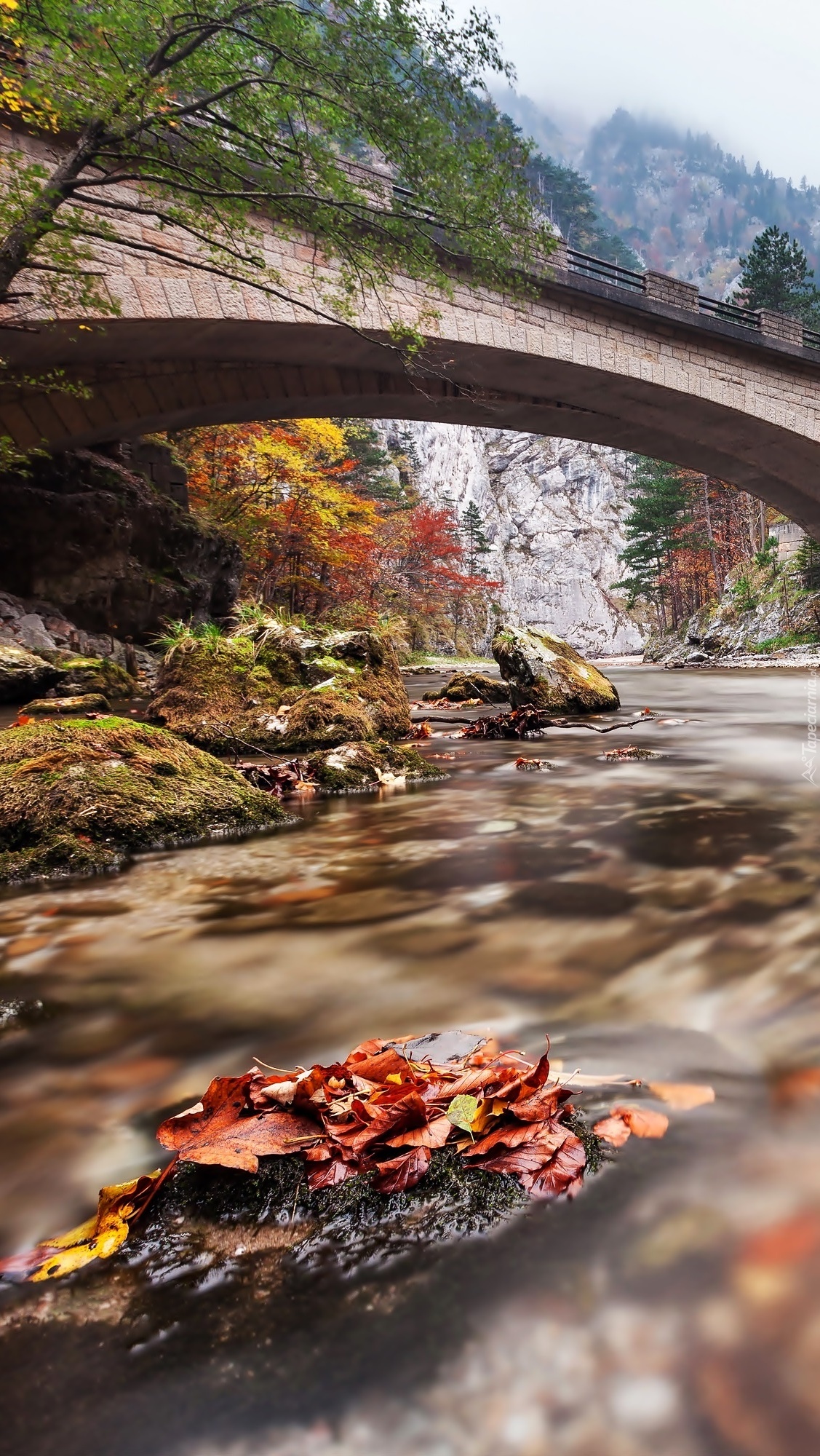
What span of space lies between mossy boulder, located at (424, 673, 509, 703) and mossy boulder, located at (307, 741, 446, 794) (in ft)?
19.4

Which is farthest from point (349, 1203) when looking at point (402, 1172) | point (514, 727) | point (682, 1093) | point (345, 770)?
point (514, 727)

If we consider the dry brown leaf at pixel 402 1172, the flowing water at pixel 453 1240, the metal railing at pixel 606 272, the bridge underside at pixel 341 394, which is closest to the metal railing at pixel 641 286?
the metal railing at pixel 606 272

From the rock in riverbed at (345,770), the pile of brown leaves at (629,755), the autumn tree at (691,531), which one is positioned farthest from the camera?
the autumn tree at (691,531)

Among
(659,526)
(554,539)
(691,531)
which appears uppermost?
(554,539)

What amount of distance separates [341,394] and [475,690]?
7.38 m

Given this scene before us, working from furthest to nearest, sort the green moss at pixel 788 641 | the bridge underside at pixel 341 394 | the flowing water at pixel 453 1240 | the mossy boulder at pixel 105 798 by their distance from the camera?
the green moss at pixel 788 641, the bridge underside at pixel 341 394, the mossy boulder at pixel 105 798, the flowing water at pixel 453 1240

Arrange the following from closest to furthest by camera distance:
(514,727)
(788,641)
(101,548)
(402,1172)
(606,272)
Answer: (402,1172) < (514,727) < (101,548) < (606,272) < (788,641)

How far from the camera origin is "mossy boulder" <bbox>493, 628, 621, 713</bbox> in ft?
27.3

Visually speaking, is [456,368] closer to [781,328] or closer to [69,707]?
[781,328]

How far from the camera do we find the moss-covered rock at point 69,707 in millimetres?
6148

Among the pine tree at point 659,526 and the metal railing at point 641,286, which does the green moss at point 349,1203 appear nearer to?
the metal railing at point 641,286

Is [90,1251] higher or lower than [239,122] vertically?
lower

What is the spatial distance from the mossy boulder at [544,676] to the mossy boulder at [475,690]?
1561 mm

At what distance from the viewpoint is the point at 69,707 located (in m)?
6.30
